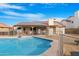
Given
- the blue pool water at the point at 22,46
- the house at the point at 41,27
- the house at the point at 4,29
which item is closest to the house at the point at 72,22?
the house at the point at 41,27

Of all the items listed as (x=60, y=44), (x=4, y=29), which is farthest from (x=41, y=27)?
(x=4, y=29)

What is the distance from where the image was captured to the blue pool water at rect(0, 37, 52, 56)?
366 centimetres

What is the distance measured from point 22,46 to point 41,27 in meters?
0.43

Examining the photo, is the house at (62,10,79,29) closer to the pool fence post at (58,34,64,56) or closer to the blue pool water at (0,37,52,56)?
the pool fence post at (58,34,64,56)

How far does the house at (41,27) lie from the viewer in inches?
145

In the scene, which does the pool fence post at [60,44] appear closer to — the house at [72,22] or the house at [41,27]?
the house at [41,27]

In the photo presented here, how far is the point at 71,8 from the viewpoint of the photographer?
362cm

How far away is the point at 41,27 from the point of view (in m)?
3.74

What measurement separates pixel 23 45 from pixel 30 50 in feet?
0.45

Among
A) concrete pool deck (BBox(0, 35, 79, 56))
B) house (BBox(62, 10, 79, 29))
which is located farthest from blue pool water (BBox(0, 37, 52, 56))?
house (BBox(62, 10, 79, 29))

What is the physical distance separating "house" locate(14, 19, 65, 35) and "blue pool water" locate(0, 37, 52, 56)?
0.14 meters

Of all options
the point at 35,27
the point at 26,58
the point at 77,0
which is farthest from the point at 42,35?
the point at 77,0

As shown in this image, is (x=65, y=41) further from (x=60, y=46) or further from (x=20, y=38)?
(x=20, y=38)

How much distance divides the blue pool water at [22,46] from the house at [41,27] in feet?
0.45
